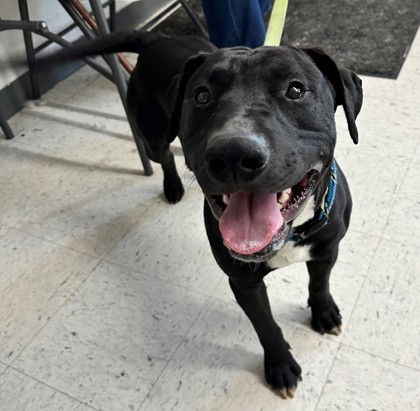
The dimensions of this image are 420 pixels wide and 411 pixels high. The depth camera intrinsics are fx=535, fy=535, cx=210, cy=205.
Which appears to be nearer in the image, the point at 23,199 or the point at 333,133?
the point at 333,133

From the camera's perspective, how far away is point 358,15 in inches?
114

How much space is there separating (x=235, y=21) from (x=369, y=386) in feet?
4.76

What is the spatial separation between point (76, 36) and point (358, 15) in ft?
4.98

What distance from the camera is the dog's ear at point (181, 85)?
1.19 metres

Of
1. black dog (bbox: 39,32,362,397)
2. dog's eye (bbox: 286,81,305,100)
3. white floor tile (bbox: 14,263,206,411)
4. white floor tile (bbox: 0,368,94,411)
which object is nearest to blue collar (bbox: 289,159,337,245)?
black dog (bbox: 39,32,362,397)

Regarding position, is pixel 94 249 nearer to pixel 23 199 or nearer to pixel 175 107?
pixel 23 199

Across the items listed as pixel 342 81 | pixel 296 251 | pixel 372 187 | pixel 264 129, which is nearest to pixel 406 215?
pixel 372 187

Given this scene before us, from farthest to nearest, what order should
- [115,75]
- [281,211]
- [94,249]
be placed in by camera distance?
[115,75] → [94,249] → [281,211]

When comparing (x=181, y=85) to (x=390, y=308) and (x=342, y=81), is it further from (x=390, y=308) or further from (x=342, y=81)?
(x=390, y=308)

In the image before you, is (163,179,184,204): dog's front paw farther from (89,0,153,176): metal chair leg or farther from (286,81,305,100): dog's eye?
(286,81,305,100): dog's eye

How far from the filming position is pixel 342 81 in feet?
3.69

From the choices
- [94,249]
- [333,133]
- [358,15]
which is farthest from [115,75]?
[358,15]

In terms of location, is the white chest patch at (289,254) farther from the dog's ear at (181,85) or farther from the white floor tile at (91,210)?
the white floor tile at (91,210)

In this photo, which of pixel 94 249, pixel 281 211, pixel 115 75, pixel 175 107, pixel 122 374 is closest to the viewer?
pixel 281 211
